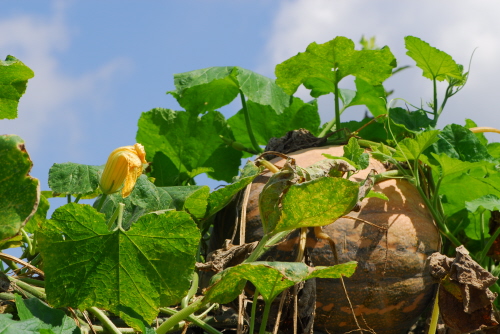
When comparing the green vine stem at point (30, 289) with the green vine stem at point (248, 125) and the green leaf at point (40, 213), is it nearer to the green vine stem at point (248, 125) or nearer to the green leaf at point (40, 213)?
the green leaf at point (40, 213)

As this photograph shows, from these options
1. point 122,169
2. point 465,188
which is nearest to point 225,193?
point 122,169

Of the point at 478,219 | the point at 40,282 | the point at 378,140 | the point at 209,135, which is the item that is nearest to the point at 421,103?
the point at 378,140

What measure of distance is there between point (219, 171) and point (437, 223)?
77 centimetres

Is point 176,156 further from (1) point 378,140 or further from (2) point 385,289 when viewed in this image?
(2) point 385,289

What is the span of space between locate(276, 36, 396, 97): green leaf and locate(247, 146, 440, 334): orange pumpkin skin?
0.47 metres

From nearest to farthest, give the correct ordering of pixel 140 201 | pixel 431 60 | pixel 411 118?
pixel 140 201 → pixel 431 60 → pixel 411 118

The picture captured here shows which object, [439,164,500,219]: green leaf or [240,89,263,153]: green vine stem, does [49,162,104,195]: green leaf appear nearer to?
[240,89,263,153]: green vine stem

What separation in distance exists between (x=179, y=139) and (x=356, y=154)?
73cm

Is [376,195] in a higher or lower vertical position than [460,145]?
lower

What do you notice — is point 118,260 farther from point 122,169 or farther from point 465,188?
point 465,188

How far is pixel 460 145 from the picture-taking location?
64.7 inches

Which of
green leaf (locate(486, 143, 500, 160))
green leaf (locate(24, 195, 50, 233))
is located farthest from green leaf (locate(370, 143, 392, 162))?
green leaf (locate(24, 195, 50, 233))

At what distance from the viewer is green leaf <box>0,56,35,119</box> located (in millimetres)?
1369

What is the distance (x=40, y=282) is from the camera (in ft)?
4.15
